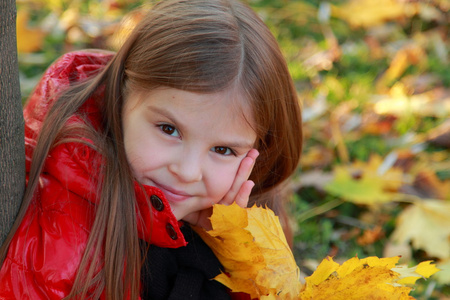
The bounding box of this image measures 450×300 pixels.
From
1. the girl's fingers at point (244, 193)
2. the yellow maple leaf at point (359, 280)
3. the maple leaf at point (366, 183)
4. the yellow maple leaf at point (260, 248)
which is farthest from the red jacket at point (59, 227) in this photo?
the maple leaf at point (366, 183)

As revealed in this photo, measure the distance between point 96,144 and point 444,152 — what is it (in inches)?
78.4

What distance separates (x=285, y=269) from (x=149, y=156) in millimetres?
460

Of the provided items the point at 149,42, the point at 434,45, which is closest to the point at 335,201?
the point at 149,42

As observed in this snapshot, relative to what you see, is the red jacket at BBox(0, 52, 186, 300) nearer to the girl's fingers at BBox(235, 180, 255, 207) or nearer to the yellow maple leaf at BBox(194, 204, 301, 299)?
the yellow maple leaf at BBox(194, 204, 301, 299)

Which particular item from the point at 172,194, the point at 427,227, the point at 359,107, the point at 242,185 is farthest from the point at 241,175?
the point at 359,107

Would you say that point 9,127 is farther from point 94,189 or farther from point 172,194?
point 172,194

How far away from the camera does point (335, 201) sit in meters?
2.46

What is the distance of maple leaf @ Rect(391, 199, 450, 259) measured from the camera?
6.77 ft

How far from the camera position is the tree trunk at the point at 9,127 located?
3.69ft

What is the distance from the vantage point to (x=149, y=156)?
1431mm

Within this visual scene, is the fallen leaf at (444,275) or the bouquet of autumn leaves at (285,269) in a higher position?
the bouquet of autumn leaves at (285,269)

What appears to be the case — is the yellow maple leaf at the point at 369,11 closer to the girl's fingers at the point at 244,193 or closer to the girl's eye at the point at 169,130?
the girl's fingers at the point at 244,193

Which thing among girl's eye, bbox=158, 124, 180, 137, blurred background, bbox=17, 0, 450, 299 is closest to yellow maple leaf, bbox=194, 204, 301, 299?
girl's eye, bbox=158, 124, 180, 137

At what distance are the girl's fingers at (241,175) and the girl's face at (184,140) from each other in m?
0.07
